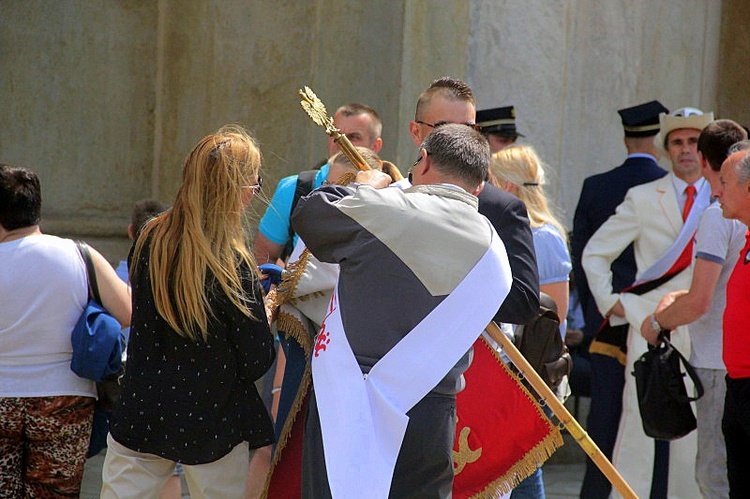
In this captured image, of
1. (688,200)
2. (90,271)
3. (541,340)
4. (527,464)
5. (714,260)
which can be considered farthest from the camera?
(688,200)

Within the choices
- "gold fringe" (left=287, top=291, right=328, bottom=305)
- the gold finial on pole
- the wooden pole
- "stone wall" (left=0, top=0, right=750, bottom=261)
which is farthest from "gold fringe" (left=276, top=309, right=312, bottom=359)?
"stone wall" (left=0, top=0, right=750, bottom=261)

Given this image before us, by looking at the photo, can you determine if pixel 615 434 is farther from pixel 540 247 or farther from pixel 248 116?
pixel 248 116

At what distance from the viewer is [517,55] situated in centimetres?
774

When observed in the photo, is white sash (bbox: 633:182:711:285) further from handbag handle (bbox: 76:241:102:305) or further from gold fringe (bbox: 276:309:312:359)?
handbag handle (bbox: 76:241:102:305)

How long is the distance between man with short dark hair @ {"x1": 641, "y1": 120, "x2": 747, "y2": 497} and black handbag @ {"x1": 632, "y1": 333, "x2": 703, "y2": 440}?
0.24 feet

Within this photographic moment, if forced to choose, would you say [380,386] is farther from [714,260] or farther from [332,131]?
[714,260]

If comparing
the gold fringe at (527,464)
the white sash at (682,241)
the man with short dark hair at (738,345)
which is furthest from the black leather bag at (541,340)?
the white sash at (682,241)

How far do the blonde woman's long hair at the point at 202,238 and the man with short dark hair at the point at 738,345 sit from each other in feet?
6.09

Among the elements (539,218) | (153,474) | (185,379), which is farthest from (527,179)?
(153,474)

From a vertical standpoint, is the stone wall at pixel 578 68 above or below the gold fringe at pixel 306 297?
above

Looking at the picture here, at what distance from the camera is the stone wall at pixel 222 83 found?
7918 millimetres

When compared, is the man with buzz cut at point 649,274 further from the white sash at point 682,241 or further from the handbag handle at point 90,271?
the handbag handle at point 90,271

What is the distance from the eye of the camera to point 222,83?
8.33 meters

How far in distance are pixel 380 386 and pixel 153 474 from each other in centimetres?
100
